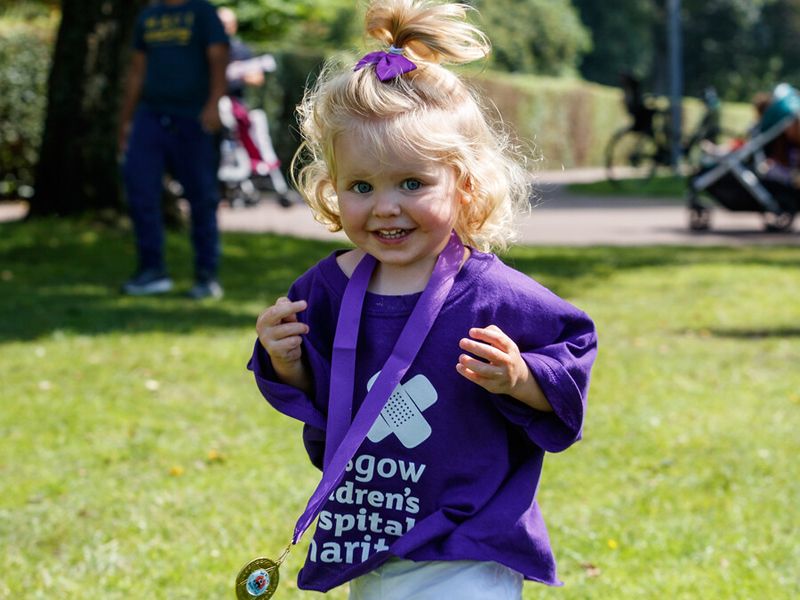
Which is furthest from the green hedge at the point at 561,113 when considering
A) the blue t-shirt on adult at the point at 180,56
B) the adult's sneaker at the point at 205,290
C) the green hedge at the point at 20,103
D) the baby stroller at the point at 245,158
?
the blue t-shirt on adult at the point at 180,56

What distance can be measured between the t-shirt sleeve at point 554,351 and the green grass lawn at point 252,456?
129cm

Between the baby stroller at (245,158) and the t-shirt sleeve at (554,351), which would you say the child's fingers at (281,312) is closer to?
the t-shirt sleeve at (554,351)

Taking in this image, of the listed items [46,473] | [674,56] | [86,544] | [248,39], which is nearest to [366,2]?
[86,544]

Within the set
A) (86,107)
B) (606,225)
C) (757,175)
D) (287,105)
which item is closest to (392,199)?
(86,107)

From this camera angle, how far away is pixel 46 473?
4.41 m

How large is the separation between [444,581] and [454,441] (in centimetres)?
25

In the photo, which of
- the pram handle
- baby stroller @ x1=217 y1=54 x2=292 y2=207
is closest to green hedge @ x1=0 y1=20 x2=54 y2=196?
baby stroller @ x1=217 y1=54 x2=292 y2=207

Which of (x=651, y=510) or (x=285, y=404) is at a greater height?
(x=285, y=404)

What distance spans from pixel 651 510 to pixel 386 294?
2.07 m

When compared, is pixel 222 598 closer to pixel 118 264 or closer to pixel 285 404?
pixel 285 404

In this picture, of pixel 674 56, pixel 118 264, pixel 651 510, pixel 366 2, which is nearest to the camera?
pixel 366 2

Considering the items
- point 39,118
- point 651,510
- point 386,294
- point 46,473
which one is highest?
point 386,294

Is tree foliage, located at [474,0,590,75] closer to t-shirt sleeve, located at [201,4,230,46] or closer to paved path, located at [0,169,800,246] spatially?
paved path, located at [0,169,800,246]

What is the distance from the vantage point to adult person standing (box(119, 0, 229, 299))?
770 centimetres
